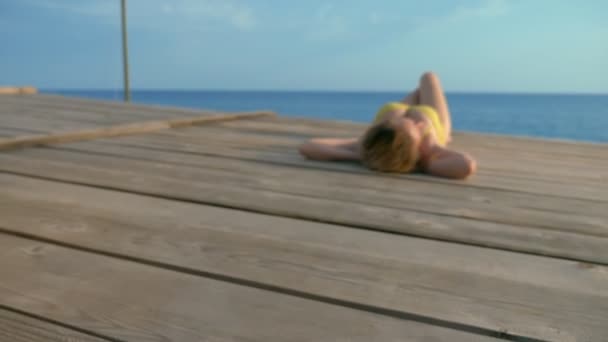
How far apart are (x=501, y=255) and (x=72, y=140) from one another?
1873 mm

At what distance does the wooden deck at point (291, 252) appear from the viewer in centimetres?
72

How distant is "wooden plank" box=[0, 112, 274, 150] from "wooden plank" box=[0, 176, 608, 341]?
33.9 inches

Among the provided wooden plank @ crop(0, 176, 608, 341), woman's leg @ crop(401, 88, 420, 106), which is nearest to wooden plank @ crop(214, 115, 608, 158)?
woman's leg @ crop(401, 88, 420, 106)

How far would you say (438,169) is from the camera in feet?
5.84

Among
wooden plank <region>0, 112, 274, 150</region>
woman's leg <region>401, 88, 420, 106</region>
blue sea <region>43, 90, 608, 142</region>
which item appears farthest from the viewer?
blue sea <region>43, 90, 608, 142</region>

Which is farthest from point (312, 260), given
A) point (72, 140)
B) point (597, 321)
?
point (72, 140)

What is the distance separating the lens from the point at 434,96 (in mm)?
2730

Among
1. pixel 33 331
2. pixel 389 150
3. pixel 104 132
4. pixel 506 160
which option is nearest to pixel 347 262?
pixel 33 331

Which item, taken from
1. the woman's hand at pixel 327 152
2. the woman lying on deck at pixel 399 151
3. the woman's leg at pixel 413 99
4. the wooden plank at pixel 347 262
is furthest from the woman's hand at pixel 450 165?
the woman's leg at pixel 413 99

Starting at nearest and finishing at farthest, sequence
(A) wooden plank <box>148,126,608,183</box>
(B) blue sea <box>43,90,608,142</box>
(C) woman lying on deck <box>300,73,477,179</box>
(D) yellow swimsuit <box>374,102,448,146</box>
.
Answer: (C) woman lying on deck <box>300,73,477,179</box> → (A) wooden plank <box>148,126,608,183</box> → (D) yellow swimsuit <box>374,102,448,146</box> → (B) blue sea <box>43,90,608,142</box>

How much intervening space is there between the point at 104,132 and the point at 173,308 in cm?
188

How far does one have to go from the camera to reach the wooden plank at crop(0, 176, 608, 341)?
778 millimetres

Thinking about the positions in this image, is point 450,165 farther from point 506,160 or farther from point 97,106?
point 97,106

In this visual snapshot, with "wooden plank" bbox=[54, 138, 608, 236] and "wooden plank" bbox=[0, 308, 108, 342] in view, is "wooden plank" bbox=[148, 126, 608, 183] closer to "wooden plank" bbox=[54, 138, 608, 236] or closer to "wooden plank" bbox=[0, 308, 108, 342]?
"wooden plank" bbox=[54, 138, 608, 236]
